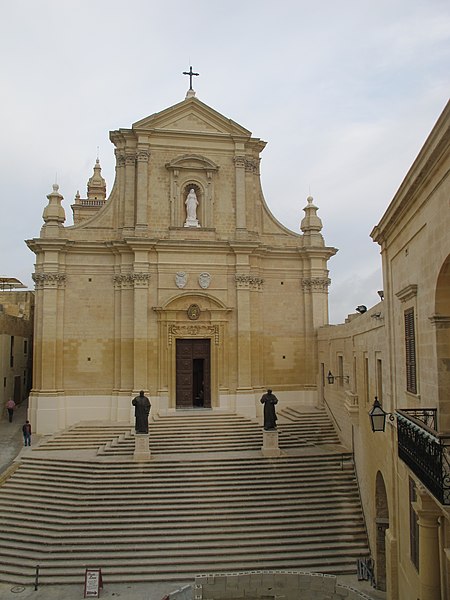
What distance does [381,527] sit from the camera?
13.7m

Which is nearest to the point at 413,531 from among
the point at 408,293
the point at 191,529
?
the point at 408,293

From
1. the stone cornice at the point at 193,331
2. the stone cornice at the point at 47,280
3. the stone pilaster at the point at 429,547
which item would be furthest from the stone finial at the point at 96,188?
the stone pilaster at the point at 429,547

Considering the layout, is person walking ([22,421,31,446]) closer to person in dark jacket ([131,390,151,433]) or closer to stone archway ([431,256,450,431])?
person in dark jacket ([131,390,151,433])

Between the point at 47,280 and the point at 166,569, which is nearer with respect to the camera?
the point at 166,569

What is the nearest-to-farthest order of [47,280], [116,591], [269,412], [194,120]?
[116,591] < [269,412] < [47,280] < [194,120]

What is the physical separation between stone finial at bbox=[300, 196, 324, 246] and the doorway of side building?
7185mm

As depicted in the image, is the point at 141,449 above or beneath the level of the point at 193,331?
beneath

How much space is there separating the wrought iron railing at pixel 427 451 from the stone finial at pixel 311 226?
58.8 feet

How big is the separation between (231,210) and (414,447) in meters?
19.1

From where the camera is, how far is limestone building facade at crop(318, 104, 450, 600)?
7.69 m

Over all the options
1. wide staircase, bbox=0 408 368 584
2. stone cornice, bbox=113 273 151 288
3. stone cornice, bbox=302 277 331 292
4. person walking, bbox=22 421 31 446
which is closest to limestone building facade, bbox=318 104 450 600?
wide staircase, bbox=0 408 368 584

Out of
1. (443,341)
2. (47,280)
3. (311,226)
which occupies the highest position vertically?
(311,226)

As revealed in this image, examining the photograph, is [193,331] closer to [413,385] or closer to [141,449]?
[141,449]

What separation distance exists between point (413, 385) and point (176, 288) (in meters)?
15.7
